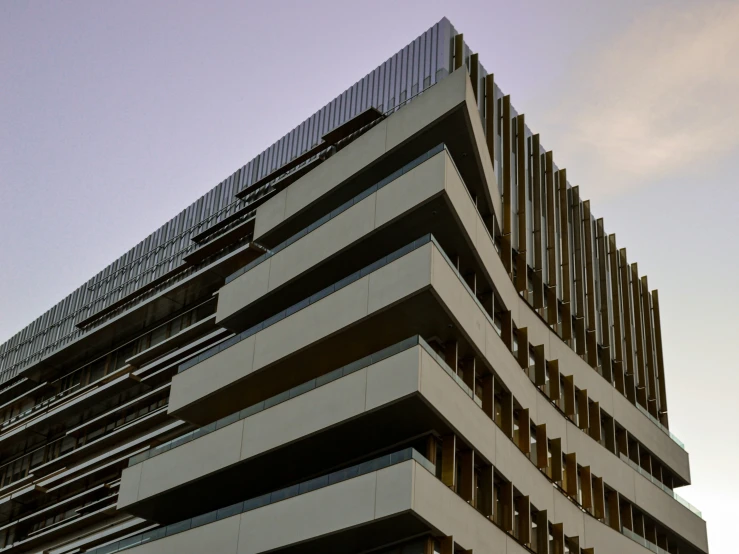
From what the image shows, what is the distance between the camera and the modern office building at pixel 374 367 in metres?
31.7

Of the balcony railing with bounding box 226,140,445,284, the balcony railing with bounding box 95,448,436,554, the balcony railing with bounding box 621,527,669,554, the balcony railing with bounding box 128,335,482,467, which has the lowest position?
the balcony railing with bounding box 95,448,436,554

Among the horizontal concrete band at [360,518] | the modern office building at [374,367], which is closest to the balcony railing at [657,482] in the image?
the modern office building at [374,367]

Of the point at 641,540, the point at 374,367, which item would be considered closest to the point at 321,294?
the point at 374,367

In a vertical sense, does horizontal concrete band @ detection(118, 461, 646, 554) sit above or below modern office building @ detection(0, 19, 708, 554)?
below

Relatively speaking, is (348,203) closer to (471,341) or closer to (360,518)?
(471,341)

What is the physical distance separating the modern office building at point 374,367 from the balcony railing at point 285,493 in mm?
73

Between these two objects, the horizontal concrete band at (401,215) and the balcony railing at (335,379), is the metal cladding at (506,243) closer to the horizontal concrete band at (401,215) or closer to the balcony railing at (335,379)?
the horizontal concrete band at (401,215)

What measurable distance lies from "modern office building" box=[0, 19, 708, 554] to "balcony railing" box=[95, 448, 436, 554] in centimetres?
7

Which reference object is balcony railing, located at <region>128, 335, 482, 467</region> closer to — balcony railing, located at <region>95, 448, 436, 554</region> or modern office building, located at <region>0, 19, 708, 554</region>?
modern office building, located at <region>0, 19, 708, 554</region>

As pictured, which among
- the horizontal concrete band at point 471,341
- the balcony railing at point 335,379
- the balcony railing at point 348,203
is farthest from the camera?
the balcony railing at point 348,203

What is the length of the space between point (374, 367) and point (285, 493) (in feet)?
16.5

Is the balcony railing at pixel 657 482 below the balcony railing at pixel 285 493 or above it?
above

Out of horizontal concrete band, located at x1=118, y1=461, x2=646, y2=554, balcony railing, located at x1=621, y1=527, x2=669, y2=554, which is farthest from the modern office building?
balcony railing, located at x1=621, y1=527, x2=669, y2=554

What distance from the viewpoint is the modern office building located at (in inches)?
1249
